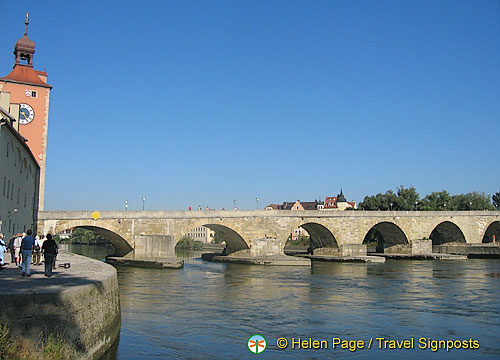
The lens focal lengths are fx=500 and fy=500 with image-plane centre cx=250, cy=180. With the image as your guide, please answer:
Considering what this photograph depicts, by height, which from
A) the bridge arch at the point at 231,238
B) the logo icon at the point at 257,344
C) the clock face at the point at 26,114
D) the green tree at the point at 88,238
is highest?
the clock face at the point at 26,114

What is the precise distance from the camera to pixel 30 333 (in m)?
8.05

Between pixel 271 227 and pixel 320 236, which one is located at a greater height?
pixel 271 227

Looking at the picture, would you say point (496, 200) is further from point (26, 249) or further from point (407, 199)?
point (26, 249)

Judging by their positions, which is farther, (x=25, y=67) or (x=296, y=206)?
(x=296, y=206)

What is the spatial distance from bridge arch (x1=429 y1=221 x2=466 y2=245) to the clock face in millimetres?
42261

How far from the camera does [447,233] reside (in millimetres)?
57312

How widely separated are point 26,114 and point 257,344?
28.8 meters

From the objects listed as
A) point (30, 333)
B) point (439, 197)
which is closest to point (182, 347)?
point (30, 333)

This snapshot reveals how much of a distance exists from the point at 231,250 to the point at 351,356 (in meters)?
33.5

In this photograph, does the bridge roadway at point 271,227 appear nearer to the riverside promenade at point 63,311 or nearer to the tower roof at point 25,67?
the tower roof at point 25,67

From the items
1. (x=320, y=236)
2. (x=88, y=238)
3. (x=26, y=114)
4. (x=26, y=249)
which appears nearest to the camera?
(x=26, y=249)

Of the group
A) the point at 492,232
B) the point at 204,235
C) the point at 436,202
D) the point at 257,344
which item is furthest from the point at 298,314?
the point at 204,235

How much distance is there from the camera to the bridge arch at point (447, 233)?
54978 mm

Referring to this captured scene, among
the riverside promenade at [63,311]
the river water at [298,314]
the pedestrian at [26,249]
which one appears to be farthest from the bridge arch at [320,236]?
the riverside promenade at [63,311]
